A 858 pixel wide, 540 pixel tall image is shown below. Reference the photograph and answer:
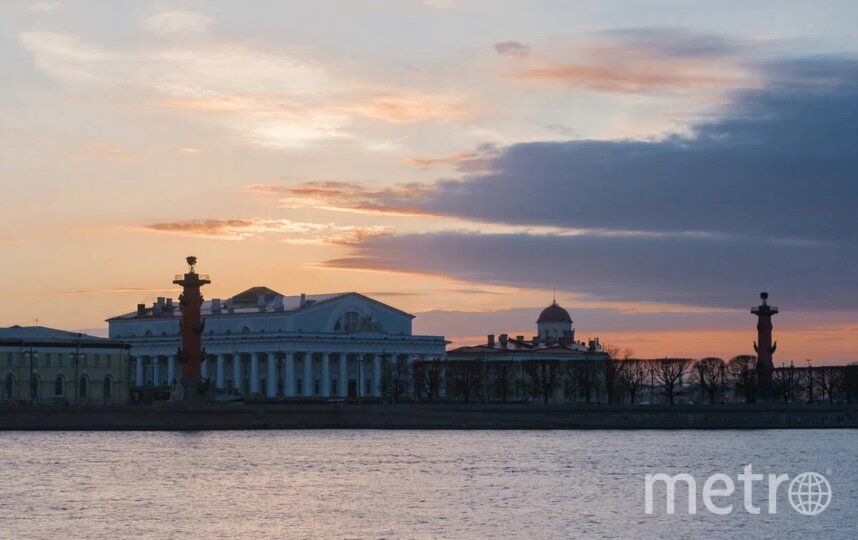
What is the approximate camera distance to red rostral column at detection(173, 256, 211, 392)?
102m

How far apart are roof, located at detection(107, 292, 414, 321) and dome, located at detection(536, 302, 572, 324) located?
135 feet

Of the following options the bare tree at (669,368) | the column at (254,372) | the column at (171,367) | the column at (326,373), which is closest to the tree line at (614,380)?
the bare tree at (669,368)

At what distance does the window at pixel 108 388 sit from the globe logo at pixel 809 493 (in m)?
65.3

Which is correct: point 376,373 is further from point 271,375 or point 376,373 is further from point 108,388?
point 108,388

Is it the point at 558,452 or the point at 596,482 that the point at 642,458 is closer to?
the point at 558,452

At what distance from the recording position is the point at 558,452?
74.7m

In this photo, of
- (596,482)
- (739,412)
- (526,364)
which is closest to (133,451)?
(596,482)

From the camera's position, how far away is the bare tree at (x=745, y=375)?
122 m

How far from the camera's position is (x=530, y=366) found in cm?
13688

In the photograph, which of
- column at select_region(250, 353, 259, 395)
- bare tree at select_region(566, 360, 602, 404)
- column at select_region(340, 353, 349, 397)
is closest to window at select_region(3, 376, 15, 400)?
column at select_region(250, 353, 259, 395)

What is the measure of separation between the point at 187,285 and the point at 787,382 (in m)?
45.8

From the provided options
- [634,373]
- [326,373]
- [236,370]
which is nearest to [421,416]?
[634,373]

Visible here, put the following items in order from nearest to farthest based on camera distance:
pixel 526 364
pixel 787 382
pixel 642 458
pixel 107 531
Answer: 1. pixel 107 531
2. pixel 642 458
3. pixel 787 382
4. pixel 526 364

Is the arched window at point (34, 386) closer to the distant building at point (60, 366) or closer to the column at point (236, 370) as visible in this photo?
the distant building at point (60, 366)
